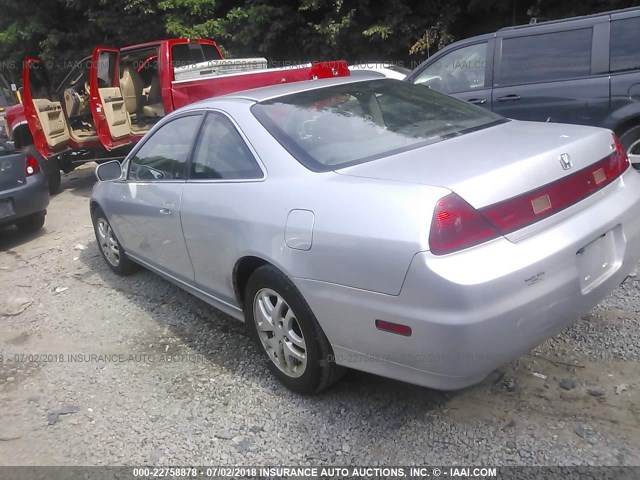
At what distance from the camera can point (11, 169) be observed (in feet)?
21.3

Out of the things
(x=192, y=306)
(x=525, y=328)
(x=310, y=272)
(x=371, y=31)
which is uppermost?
(x=371, y=31)

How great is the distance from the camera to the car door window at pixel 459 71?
6215 millimetres

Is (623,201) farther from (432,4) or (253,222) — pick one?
(432,4)

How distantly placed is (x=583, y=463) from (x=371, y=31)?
10.7 m

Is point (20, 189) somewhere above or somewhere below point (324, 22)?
below

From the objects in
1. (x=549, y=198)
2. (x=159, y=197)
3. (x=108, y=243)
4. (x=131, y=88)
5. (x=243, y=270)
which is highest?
(x=131, y=88)

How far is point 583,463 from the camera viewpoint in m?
2.39

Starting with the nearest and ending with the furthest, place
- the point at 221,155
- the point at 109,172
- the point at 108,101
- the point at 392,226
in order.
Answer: the point at 392,226 → the point at 221,155 → the point at 109,172 → the point at 108,101

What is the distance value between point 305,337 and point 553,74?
170 inches

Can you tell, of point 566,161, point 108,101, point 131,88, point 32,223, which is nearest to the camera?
point 566,161

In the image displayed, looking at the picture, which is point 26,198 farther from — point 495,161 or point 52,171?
point 495,161

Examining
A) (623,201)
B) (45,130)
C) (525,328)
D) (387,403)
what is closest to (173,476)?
(387,403)

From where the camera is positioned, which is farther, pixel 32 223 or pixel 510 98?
pixel 32 223

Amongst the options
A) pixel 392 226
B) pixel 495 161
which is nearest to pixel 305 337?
pixel 392 226
